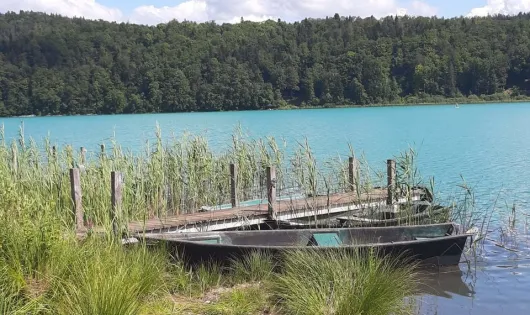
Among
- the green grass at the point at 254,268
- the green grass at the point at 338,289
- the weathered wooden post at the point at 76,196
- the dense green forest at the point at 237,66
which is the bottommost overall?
the green grass at the point at 254,268

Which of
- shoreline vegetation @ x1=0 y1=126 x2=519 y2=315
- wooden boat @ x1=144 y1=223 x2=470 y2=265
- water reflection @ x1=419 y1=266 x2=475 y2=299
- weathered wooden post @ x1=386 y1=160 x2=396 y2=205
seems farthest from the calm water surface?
weathered wooden post @ x1=386 y1=160 x2=396 y2=205

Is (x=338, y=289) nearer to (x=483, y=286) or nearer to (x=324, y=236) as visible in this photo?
(x=324, y=236)

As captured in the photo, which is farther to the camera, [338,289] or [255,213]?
[255,213]

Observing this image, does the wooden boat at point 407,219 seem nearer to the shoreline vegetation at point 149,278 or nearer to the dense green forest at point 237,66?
the shoreline vegetation at point 149,278

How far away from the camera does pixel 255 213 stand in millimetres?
10938

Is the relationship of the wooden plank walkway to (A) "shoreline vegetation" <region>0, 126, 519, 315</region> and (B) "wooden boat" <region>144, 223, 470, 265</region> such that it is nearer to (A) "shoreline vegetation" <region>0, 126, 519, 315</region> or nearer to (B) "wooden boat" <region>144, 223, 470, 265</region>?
(B) "wooden boat" <region>144, 223, 470, 265</region>

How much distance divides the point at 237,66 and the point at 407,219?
322 feet

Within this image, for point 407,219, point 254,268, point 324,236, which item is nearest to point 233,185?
point 324,236

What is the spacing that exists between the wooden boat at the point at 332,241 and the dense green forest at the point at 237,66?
276 ft

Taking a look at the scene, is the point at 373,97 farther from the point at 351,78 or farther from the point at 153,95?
the point at 153,95

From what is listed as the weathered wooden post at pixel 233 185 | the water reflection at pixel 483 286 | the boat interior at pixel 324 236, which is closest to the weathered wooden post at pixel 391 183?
the boat interior at pixel 324 236

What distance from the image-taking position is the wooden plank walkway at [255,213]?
9.81 metres

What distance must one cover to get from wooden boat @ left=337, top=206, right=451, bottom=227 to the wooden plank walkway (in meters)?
0.34

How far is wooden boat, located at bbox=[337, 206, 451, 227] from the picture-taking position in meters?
10.5
